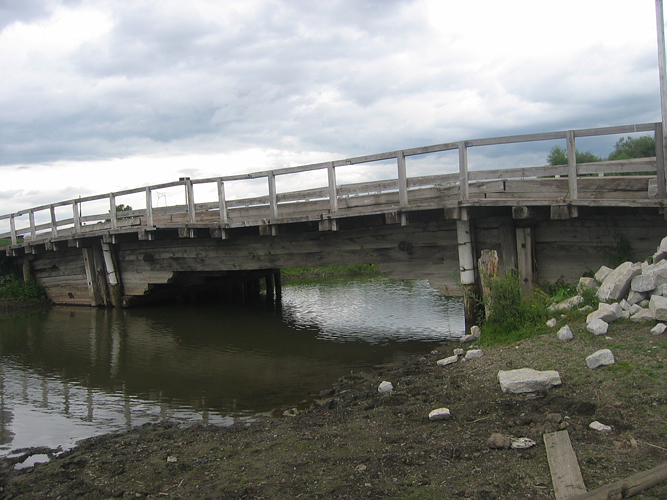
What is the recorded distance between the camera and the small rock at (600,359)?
577cm

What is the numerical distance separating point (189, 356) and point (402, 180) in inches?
244

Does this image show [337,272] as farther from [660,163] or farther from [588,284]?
[660,163]

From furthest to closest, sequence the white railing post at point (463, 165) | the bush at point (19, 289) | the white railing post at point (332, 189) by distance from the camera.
→ the bush at point (19, 289)
the white railing post at point (332, 189)
the white railing post at point (463, 165)

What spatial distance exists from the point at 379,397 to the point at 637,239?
6.08 m

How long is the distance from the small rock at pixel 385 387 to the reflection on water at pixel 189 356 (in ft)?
4.02

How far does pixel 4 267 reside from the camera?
22891 mm

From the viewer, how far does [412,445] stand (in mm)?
4836

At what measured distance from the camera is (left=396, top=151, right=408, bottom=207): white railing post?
428 inches

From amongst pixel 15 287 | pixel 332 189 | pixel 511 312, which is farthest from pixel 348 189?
pixel 15 287

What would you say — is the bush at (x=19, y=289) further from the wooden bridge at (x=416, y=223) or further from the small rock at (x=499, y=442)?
the small rock at (x=499, y=442)

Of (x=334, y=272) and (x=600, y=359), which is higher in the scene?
(x=600, y=359)

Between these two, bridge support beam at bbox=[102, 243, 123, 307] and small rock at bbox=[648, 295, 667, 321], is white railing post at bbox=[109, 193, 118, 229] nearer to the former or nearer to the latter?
bridge support beam at bbox=[102, 243, 123, 307]

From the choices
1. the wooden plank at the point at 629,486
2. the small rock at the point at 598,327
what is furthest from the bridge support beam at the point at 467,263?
the wooden plank at the point at 629,486

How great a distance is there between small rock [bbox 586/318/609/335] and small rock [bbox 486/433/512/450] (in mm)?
2975
